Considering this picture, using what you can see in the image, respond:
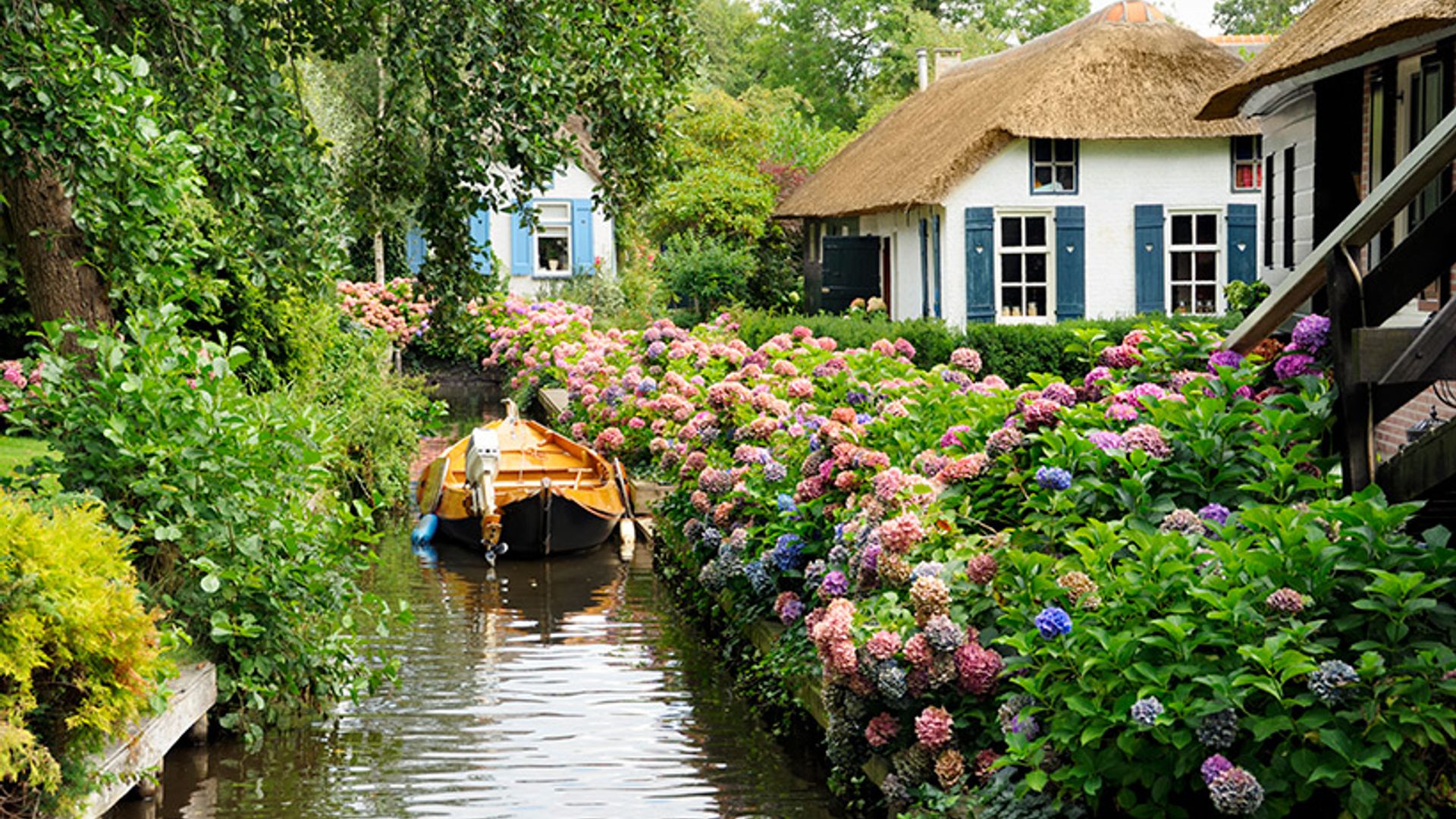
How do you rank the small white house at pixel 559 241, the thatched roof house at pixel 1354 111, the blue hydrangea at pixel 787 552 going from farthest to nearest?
1. the small white house at pixel 559 241
2. the thatched roof house at pixel 1354 111
3. the blue hydrangea at pixel 787 552

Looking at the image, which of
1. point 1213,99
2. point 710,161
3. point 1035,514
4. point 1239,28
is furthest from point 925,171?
point 1239,28

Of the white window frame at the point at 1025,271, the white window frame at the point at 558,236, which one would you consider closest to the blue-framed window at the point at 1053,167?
the white window frame at the point at 1025,271

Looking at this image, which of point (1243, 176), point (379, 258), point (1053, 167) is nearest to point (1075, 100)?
point (1053, 167)

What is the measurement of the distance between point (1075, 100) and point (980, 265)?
3.08 metres

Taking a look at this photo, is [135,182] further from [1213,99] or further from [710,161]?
[710,161]

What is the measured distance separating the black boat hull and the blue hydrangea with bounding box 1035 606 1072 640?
1148cm

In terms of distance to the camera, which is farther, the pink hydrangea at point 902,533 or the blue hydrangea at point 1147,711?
the pink hydrangea at point 902,533

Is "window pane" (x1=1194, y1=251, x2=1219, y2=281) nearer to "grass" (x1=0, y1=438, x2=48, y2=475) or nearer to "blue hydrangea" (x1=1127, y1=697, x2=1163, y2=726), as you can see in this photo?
"grass" (x1=0, y1=438, x2=48, y2=475)

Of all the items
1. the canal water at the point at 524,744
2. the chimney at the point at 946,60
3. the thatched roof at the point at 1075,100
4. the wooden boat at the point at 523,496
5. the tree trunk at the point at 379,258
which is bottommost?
the canal water at the point at 524,744

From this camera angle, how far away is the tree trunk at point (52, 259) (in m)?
9.55

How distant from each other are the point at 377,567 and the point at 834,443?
836cm

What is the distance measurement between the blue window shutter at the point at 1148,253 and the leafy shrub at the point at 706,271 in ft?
36.3

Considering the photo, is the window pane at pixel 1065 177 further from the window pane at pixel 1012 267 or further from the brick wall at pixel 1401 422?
the brick wall at pixel 1401 422

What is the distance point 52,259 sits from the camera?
393 inches
